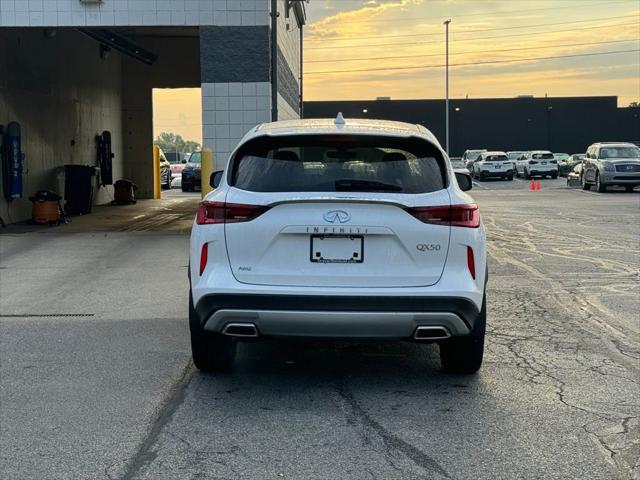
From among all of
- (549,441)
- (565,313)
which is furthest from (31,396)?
(565,313)

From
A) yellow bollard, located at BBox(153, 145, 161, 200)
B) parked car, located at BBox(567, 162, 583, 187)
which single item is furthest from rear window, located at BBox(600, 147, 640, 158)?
yellow bollard, located at BBox(153, 145, 161, 200)

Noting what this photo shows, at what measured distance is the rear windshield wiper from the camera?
196 inches

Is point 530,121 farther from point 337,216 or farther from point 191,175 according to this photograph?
point 337,216

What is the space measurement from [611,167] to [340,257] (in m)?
26.6

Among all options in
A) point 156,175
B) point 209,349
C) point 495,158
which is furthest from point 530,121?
point 209,349

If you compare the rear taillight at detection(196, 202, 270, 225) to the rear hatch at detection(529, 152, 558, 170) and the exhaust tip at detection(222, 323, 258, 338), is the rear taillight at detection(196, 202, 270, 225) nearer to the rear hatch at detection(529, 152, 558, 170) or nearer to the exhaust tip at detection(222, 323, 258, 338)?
the exhaust tip at detection(222, 323, 258, 338)

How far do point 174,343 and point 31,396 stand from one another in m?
1.63

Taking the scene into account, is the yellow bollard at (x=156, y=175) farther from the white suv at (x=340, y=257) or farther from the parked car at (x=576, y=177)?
the white suv at (x=340, y=257)

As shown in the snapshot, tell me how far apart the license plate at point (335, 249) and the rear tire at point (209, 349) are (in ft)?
3.06

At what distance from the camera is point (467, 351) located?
5.51 meters

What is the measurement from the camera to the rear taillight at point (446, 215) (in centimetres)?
491

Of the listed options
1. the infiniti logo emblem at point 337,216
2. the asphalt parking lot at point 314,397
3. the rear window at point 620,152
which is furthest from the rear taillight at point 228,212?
the rear window at point 620,152

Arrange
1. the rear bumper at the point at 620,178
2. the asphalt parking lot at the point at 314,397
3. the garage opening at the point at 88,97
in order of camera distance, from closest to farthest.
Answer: the asphalt parking lot at the point at 314,397
the garage opening at the point at 88,97
the rear bumper at the point at 620,178

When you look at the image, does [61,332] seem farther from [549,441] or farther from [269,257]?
[549,441]
